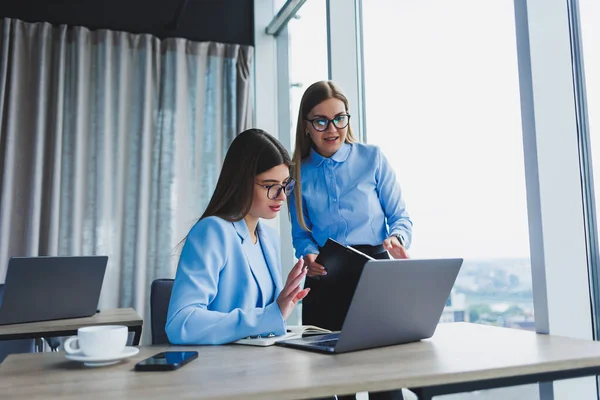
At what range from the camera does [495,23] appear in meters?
1.87

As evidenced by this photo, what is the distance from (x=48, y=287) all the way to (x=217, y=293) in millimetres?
1020

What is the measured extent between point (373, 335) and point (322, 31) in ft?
8.02

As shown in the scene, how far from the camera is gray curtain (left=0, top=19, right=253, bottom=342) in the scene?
145 inches

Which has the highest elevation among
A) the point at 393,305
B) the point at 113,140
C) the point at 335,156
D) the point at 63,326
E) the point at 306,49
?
the point at 306,49

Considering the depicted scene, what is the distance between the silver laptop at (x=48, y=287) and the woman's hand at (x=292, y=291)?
3.85 feet

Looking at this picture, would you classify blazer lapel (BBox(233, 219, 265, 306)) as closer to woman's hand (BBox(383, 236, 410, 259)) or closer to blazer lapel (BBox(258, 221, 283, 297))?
blazer lapel (BBox(258, 221, 283, 297))

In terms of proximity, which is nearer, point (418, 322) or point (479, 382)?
point (479, 382)

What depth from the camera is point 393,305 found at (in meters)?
1.14

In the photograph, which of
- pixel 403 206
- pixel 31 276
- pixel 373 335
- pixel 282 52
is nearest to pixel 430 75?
pixel 403 206

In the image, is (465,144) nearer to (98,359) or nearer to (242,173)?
(242,173)

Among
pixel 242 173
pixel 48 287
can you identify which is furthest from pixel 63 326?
pixel 242 173

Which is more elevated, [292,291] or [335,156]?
[335,156]

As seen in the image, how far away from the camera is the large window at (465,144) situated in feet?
5.78

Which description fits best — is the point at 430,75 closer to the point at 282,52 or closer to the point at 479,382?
the point at 479,382
